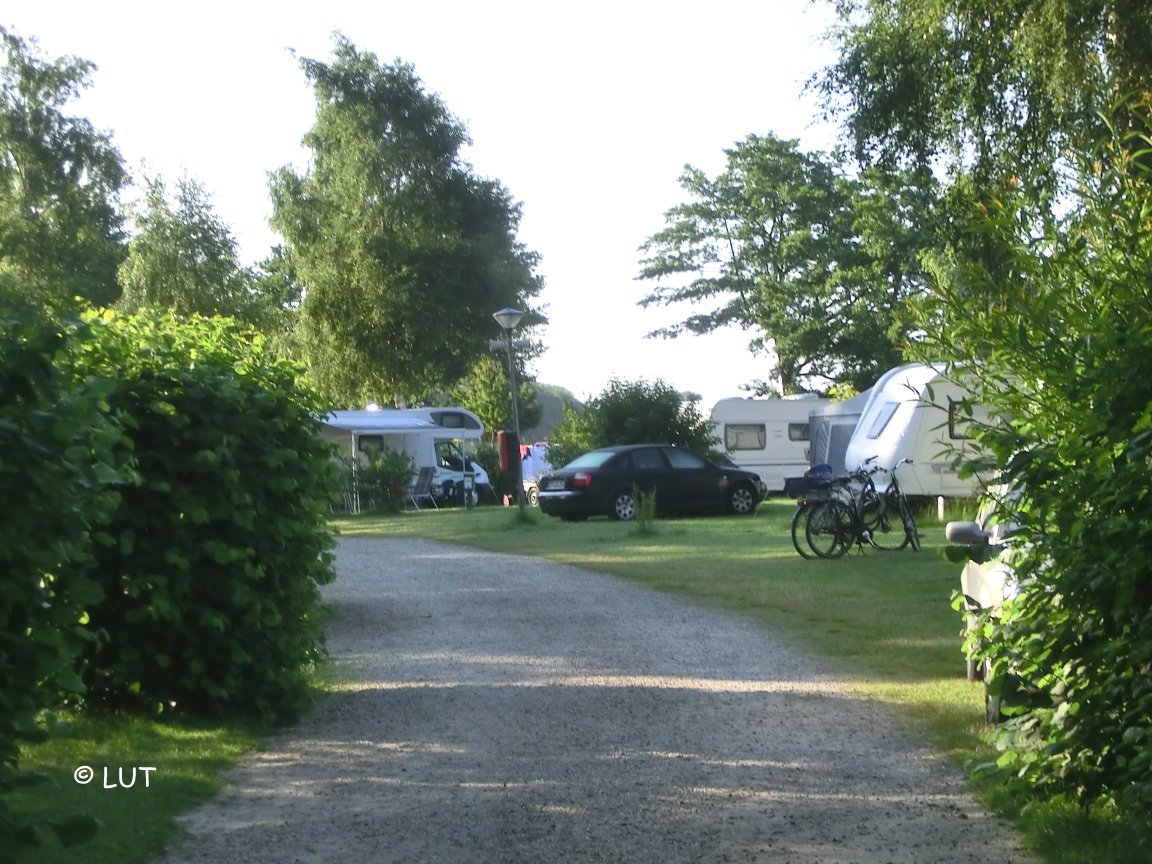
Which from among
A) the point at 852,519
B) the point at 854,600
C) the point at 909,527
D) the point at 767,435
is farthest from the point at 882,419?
the point at 767,435

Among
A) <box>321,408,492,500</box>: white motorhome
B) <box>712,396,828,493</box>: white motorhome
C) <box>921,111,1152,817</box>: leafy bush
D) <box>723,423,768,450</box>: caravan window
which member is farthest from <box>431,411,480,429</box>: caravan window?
<box>921,111,1152,817</box>: leafy bush

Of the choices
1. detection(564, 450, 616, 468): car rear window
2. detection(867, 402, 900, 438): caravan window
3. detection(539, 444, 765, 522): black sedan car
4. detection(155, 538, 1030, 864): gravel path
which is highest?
detection(867, 402, 900, 438): caravan window

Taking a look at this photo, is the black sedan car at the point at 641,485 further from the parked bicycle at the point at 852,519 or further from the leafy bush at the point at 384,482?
the parked bicycle at the point at 852,519

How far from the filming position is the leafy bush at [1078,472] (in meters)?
4.67

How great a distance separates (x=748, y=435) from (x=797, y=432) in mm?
1328

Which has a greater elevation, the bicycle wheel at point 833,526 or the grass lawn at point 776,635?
the bicycle wheel at point 833,526

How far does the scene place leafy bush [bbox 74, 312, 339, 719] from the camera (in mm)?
7121

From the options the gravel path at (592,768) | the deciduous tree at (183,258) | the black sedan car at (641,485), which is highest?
the deciduous tree at (183,258)

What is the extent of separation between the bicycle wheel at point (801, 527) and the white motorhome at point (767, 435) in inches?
845

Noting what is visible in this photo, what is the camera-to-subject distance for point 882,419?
23.8 metres

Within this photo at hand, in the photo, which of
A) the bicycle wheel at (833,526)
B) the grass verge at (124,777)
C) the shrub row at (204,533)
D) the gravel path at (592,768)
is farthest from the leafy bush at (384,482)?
the grass verge at (124,777)

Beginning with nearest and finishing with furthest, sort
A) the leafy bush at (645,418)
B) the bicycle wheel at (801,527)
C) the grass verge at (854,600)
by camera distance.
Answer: the grass verge at (854,600) < the bicycle wheel at (801,527) < the leafy bush at (645,418)

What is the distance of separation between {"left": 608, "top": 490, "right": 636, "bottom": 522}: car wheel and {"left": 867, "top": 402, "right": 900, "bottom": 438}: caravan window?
14.6 ft

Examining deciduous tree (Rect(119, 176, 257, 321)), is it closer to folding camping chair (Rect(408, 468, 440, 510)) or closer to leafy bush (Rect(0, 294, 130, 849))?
folding camping chair (Rect(408, 468, 440, 510))
